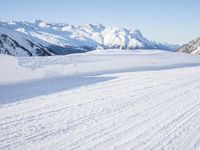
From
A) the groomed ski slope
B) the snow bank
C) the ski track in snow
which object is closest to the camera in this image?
the ski track in snow

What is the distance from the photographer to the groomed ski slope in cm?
797

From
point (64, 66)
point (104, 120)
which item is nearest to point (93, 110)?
point (104, 120)

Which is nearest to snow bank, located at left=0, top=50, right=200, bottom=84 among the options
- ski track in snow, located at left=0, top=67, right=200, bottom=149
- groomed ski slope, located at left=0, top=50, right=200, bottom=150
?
groomed ski slope, located at left=0, top=50, right=200, bottom=150

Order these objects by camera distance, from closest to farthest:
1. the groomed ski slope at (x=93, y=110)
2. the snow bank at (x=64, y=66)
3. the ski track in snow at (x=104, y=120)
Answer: the ski track in snow at (x=104, y=120)
the groomed ski slope at (x=93, y=110)
the snow bank at (x=64, y=66)

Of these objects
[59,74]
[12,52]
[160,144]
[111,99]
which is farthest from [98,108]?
[12,52]

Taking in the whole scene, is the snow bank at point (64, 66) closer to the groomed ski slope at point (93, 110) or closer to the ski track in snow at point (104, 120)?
the groomed ski slope at point (93, 110)

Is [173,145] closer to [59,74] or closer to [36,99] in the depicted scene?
[36,99]

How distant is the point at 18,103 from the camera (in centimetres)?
1165

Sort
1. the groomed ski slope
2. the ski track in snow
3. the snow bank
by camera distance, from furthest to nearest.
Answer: the snow bank < the groomed ski slope < the ski track in snow

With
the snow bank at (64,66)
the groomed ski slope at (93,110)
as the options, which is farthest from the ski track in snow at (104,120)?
the snow bank at (64,66)

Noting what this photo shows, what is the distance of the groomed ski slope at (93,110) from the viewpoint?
7969mm

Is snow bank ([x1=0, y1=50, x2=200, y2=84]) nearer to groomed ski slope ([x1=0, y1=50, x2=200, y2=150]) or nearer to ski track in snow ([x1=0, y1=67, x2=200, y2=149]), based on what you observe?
groomed ski slope ([x1=0, y1=50, x2=200, y2=150])

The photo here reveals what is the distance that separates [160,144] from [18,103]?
528 cm

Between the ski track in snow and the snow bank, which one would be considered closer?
the ski track in snow
